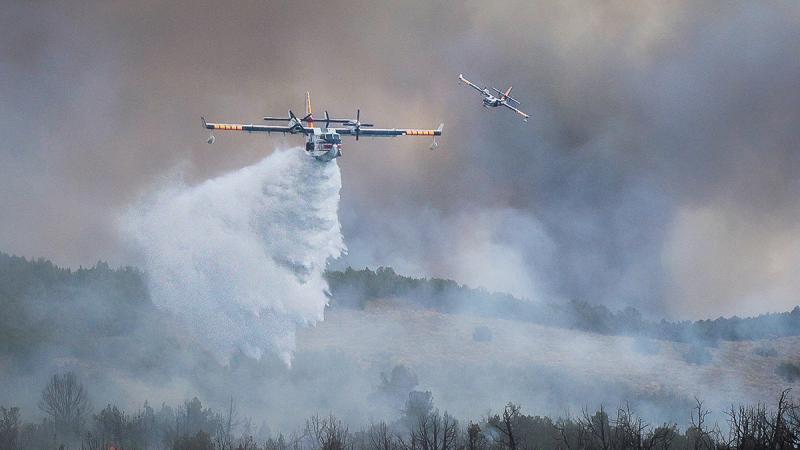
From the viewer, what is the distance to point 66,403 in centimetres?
13600

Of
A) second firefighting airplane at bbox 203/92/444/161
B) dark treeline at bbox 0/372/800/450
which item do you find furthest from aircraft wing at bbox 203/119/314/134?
dark treeline at bbox 0/372/800/450

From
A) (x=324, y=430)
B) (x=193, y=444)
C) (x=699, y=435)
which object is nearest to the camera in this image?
(x=699, y=435)

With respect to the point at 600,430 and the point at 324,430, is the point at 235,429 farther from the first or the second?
the point at 600,430

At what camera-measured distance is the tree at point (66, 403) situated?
129 metres

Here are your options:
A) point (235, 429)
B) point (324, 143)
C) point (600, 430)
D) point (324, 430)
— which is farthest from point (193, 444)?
point (600, 430)

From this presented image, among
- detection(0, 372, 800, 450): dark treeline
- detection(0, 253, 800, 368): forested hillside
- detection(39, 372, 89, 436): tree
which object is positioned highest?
detection(0, 253, 800, 368): forested hillside

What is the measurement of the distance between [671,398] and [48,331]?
3886 inches

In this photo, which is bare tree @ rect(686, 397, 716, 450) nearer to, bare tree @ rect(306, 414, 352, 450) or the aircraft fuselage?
bare tree @ rect(306, 414, 352, 450)

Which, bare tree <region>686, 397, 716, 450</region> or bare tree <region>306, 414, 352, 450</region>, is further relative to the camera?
bare tree <region>306, 414, 352, 450</region>

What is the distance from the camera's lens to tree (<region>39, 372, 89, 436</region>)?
425ft

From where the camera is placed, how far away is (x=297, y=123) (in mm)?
116562

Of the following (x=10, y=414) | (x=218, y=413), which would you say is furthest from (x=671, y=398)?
(x=10, y=414)

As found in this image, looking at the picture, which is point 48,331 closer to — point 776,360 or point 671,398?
point 671,398

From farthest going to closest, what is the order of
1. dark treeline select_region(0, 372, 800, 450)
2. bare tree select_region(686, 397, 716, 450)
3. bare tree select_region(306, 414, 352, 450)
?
1. bare tree select_region(306, 414, 352, 450)
2. dark treeline select_region(0, 372, 800, 450)
3. bare tree select_region(686, 397, 716, 450)
